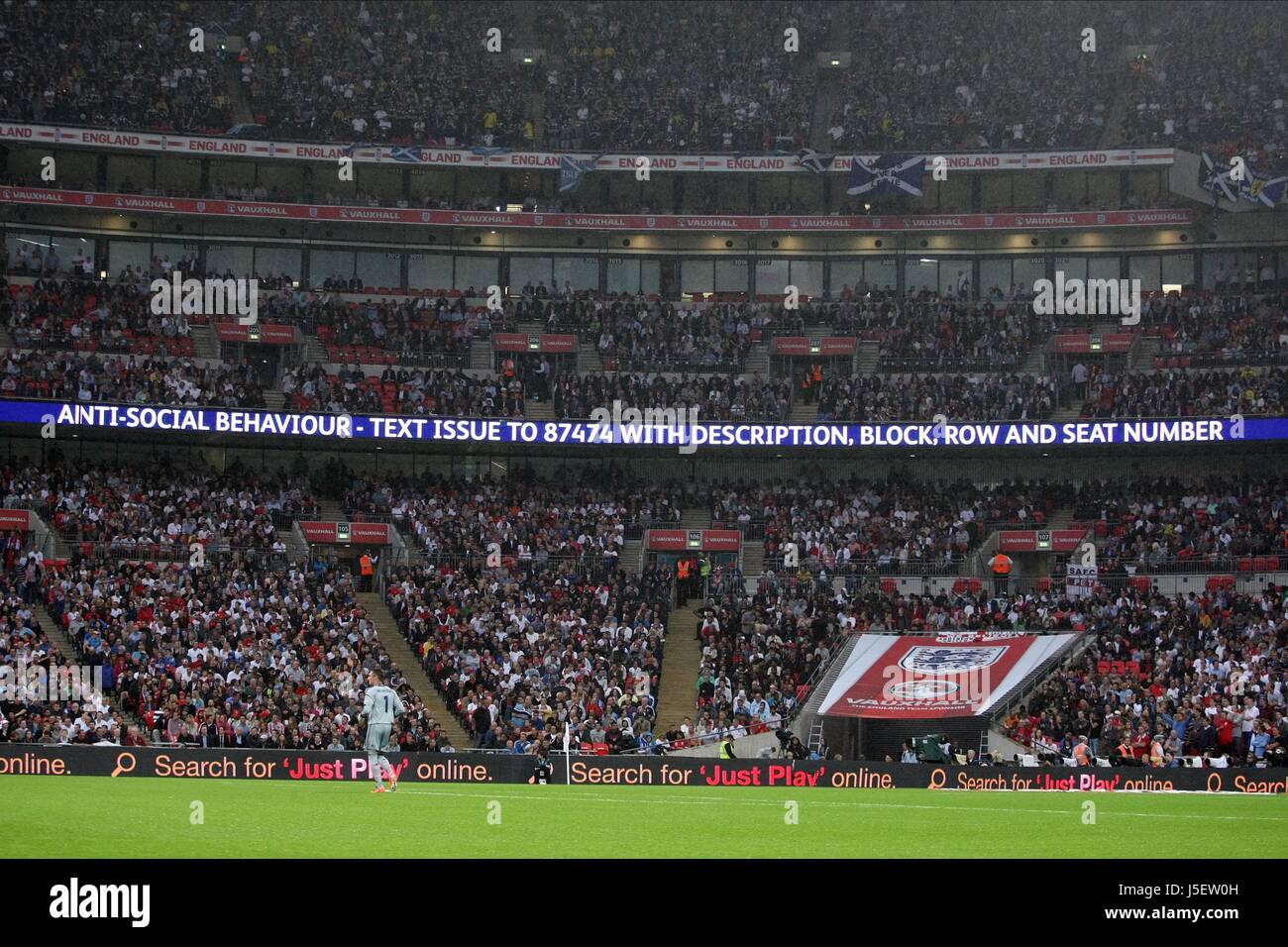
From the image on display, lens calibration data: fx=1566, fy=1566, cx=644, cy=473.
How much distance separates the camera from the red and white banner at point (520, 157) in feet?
200

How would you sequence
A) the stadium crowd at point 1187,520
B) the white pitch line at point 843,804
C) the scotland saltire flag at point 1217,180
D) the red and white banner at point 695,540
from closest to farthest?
the white pitch line at point 843,804, the stadium crowd at point 1187,520, the red and white banner at point 695,540, the scotland saltire flag at point 1217,180

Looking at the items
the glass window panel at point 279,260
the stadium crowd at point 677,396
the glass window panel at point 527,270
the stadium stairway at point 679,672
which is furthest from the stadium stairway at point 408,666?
the glass window panel at point 527,270

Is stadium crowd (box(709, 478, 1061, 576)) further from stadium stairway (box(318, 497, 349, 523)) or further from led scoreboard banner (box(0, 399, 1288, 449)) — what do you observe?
stadium stairway (box(318, 497, 349, 523))

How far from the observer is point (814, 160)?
62.2 m

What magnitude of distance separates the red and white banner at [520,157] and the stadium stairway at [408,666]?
20012mm

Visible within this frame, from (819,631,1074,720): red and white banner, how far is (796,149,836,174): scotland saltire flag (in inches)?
977

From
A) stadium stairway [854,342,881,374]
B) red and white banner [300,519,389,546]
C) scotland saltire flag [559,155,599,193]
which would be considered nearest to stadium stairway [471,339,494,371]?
scotland saltire flag [559,155,599,193]

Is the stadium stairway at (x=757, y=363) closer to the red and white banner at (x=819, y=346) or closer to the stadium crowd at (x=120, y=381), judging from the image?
the red and white banner at (x=819, y=346)

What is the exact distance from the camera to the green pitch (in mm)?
14391

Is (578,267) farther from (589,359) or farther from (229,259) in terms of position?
(229,259)

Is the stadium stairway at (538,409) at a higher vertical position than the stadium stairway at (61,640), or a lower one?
higher

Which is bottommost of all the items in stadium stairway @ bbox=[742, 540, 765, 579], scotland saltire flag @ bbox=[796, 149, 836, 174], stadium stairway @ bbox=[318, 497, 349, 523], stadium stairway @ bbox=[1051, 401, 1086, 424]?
stadium stairway @ bbox=[742, 540, 765, 579]

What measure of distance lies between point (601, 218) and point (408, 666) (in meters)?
24.6
